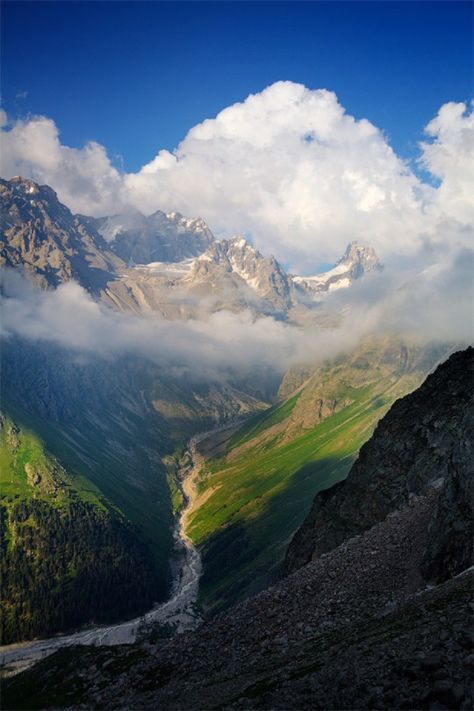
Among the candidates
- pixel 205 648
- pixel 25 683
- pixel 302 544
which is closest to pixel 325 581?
pixel 205 648

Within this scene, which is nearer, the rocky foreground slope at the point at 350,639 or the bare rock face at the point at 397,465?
the rocky foreground slope at the point at 350,639

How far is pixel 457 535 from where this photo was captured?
158 feet

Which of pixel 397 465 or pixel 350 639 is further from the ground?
pixel 350 639

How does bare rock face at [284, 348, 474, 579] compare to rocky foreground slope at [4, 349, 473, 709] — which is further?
bare rock face at [284, 348, 474, 579]

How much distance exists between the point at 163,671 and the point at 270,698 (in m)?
24.1

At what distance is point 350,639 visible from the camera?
36.5 m

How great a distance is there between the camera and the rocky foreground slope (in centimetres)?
2508

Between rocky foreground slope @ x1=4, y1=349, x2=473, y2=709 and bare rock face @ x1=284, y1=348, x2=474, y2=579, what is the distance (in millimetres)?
1070

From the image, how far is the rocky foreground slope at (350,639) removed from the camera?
2508 cm

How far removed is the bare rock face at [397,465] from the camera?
86.2m

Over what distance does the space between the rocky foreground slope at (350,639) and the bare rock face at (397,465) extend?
1070 mm

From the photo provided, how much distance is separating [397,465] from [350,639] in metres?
62.2

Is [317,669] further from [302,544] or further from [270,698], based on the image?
[302,544]

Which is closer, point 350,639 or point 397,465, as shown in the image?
point 350,639
